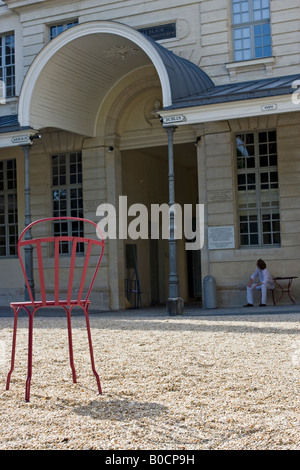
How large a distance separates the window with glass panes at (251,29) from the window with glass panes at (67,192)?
16.2 feet

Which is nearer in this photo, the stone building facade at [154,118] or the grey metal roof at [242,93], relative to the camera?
the grey metal roof at [242,93]

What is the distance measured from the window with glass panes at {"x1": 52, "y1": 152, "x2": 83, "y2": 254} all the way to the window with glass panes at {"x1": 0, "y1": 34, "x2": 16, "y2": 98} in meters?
2.27

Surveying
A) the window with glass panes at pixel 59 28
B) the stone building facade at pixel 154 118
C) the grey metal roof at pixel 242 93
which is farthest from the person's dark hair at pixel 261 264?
the window with glass panes at pixel 59 28

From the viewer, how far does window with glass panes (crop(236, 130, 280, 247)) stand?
15.8 metres

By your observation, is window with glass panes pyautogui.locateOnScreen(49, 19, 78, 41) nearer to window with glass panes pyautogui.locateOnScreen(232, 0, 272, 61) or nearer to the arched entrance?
the arched entrance

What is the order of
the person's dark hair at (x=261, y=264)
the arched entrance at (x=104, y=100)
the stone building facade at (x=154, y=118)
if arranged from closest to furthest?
the stone building facade at (x=154, y=118), the person's dark hair at (x=261, y=264), the arched entrance at (x=104, y=100)

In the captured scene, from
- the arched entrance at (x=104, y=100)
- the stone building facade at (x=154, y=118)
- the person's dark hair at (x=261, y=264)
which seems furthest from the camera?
the arched entrance at (x=104, y=100)

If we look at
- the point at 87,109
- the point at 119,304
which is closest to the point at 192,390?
the point at 119,304

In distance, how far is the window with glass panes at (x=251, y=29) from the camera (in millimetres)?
16062

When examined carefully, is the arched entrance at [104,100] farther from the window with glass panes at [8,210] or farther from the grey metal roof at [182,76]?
the window with glass panes at [8,210]

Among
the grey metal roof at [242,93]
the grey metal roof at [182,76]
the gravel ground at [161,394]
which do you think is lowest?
the gravel ground at [161,394]

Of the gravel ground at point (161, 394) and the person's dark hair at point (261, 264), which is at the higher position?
the person's dark hair at point (261, 264)

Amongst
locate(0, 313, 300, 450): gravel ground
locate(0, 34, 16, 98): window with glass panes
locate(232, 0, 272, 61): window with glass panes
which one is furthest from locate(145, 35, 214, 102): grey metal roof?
locate(0, 313, 300, 450): gravel ground
